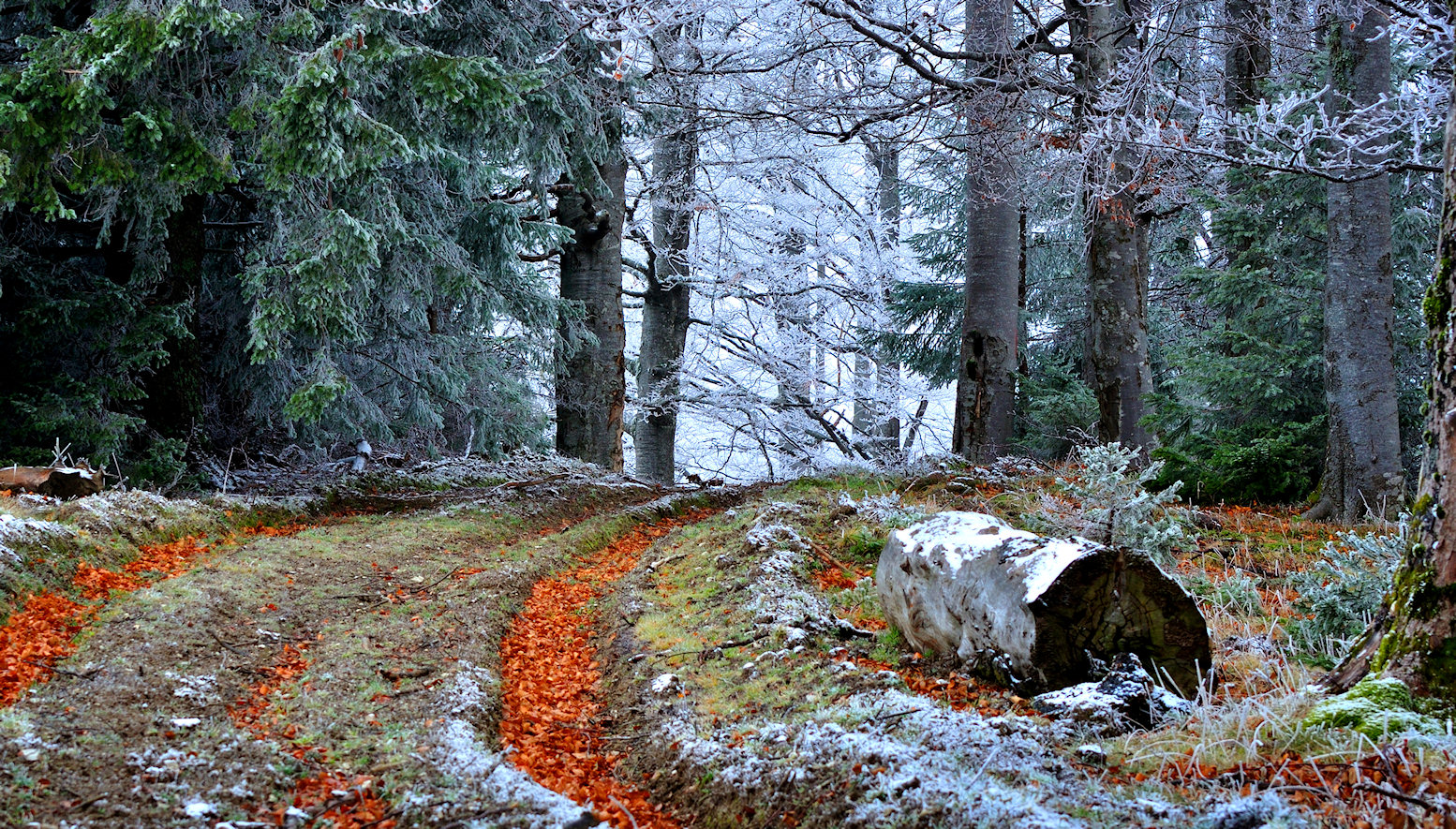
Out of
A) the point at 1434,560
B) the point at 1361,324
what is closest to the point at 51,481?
the point at 1434,560

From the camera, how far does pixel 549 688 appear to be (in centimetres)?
473

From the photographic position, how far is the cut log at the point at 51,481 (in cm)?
653

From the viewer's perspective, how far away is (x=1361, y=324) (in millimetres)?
7168

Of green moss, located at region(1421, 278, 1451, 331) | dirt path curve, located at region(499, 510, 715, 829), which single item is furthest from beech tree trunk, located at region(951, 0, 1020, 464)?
green moss, located at region(1421, 278, 1451, 331)

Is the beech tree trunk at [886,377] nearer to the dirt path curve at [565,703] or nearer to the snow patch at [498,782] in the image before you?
the dirt path curve at [565,703]

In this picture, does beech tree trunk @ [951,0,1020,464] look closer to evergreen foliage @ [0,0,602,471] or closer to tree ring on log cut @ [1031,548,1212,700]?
evergreen foliage @ [0,0,602,471]

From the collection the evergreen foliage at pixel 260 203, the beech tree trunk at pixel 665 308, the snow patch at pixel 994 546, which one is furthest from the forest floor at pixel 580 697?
the beech tree trunk at pixel 665 308

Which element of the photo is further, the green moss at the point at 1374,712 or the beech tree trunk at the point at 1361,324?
the beech tree trunk at the point at 1361,324

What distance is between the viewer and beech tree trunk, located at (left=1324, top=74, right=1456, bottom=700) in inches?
117

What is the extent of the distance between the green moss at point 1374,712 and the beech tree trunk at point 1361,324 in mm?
4853

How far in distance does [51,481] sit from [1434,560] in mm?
8145

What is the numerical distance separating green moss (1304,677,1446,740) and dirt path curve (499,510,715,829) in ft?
7.31

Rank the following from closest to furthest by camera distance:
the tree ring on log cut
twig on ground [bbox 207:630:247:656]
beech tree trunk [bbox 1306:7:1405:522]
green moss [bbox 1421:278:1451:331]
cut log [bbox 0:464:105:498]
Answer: green moss [bbox 1421:278:1451:331] < the tree ring on log cut < twig on ground [bbox 207:630:247:656] < cut log [bbox 0:464:105:498] < beech tree trunk [bbox 1306:7:1405:522]

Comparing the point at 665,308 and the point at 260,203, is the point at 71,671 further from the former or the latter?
the point at 665,308
